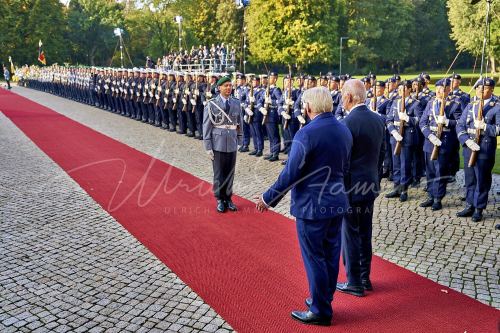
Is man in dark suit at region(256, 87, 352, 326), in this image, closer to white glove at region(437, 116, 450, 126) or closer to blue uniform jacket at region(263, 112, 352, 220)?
blue uniform jacket at region(263, 112, 352, 220)

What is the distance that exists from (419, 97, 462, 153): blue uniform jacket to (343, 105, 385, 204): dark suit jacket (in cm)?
359

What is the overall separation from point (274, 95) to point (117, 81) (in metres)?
12.0

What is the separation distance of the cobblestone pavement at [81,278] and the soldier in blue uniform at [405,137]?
4.72 m

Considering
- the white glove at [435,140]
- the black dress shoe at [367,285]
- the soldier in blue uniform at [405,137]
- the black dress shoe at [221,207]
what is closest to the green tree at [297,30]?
the soldier in blue uniform at [405,137]

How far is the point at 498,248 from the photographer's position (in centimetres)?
619

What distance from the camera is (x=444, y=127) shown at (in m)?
7.97

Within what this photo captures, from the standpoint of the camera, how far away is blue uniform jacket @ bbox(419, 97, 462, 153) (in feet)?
26.2

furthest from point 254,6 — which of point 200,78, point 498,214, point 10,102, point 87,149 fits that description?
point 498,214

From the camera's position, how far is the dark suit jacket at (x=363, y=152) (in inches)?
185

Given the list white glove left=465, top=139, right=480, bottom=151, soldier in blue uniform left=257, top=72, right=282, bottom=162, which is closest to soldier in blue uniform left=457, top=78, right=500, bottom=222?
white glove left=465, top=139, right=480, bottom=151

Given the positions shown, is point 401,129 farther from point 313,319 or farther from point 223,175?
point 313,319

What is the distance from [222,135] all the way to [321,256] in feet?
13.0

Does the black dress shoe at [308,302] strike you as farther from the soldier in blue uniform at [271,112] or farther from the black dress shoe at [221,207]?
the soldier in blue uniform at [271,112]

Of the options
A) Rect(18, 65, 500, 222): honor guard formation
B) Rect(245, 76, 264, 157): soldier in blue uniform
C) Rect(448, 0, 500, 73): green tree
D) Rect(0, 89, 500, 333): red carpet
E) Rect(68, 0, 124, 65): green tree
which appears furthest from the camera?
Rect(68, 0, 124, 65): green tree
